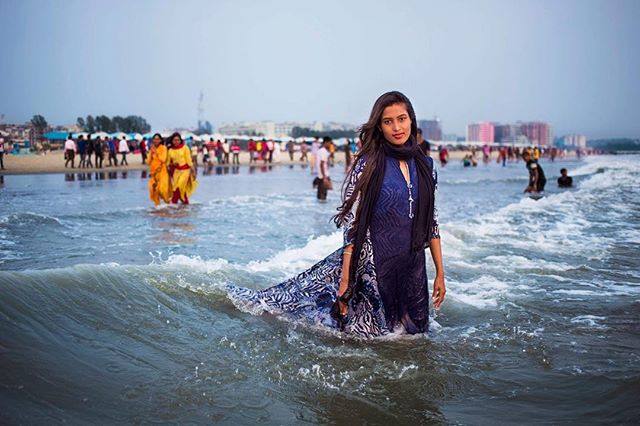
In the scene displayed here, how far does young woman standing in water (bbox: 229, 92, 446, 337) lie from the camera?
3.66 meters

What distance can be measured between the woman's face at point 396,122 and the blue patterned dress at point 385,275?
156 mm

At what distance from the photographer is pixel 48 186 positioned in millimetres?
20453

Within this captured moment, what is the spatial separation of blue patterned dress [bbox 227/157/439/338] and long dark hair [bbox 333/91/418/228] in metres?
0.04

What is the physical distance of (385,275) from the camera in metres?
3.80

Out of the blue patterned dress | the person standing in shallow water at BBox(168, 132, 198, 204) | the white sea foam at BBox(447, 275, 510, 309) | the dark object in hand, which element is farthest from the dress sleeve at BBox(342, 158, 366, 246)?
the person standing in shallow water at BBox(168, 132, 198, 204)

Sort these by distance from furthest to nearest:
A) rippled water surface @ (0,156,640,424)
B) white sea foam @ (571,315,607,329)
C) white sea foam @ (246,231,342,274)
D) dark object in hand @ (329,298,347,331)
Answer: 1. white sea foam @ (246,231,342,274)
2. white sea foam @ (571,315,607,329)
3. dark object in hand @ (329,298,347,331)
4. rippled water surface @ (0,156,640,424)

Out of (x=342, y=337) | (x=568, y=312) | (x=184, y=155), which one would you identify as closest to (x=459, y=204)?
(x=184, y=155)

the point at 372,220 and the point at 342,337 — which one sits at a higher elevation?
the point at 372,220

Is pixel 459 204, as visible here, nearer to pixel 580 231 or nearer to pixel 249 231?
pixel 580 231

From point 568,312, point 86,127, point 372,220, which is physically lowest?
point 568,312

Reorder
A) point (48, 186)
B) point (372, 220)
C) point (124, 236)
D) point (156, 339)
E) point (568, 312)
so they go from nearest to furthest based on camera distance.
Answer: point (372, 220), point (156, 339), point (568, 312), point (124, 236), point (48, 186)

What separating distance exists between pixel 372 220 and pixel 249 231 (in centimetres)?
699

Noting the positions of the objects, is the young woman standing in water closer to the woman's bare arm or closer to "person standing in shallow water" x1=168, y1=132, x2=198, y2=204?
the woman's bare arm

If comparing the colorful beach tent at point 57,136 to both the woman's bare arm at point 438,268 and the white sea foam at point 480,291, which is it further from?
the woman's bare arm at point 438,268
